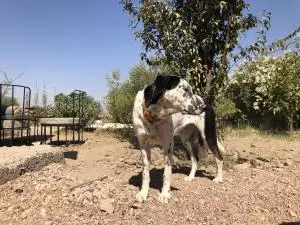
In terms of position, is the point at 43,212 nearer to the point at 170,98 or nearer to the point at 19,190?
the point at 19,190

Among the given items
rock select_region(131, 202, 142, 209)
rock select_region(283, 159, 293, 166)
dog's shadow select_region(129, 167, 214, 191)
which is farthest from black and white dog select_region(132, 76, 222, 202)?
rock select_region(283, 159, 293, 166)

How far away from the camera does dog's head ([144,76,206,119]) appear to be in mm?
4434

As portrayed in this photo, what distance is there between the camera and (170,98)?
4.45 metres

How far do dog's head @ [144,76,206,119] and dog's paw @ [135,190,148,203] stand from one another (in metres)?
0.92

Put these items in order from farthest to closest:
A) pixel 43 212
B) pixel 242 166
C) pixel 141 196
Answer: pixel 242 166, pixel 141 196, pixel 43 212

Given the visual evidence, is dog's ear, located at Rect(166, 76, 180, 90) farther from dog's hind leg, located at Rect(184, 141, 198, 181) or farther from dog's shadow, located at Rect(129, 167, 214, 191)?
dog's hind leg, located at Rect(184, 141, 198, 181)

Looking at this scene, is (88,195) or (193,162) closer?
(88,195)

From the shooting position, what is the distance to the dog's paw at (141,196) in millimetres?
4643

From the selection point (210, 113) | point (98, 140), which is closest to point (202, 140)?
point (210, 113)

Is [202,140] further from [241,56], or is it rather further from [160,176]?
[241,56]

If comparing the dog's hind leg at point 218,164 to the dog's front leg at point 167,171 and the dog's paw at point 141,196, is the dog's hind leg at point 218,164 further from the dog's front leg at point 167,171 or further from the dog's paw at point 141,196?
the dog's paw at point 141,196

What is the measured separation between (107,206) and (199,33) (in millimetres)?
4403

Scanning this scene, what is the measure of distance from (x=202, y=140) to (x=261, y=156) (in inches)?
102

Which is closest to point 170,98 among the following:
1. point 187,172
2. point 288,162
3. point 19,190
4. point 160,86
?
point 160,86
